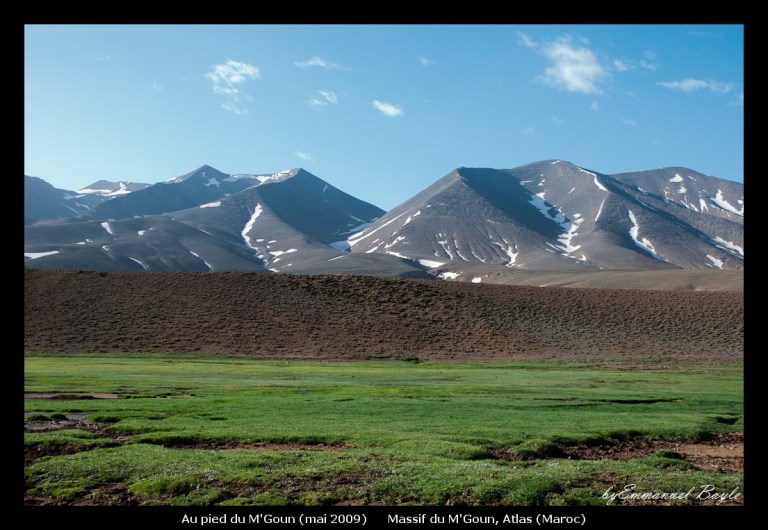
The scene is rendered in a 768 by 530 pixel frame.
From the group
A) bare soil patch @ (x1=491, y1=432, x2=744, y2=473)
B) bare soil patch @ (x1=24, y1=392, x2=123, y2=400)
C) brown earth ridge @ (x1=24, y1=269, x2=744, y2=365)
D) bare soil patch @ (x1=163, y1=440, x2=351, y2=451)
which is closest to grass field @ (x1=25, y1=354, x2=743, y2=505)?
bare soil patch @ (x1=163, y1=440, x2=351, y2=451)

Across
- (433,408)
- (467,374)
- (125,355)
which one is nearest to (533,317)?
(467,374)

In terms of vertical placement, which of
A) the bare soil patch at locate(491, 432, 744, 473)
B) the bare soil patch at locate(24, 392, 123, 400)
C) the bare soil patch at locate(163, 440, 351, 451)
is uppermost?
the bare soil patch at locate(163, 440, 351, 451)

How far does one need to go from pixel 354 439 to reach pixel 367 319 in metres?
66.4

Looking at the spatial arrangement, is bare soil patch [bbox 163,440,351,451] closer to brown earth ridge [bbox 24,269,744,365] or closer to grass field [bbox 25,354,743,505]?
grass field [bbox 25,354,743,505]

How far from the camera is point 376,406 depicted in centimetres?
2884

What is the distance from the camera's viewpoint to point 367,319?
8606 cm

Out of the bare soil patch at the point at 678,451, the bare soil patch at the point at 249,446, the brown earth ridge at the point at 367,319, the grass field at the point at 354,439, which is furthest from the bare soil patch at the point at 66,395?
the brown earth ridge at the point at 367,319

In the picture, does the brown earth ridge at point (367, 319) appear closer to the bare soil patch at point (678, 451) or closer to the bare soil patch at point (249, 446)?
the bare soil patch at point (678, 451)

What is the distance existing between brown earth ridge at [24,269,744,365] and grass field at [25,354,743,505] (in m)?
32.1

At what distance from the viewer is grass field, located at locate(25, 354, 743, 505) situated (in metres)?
13.3
